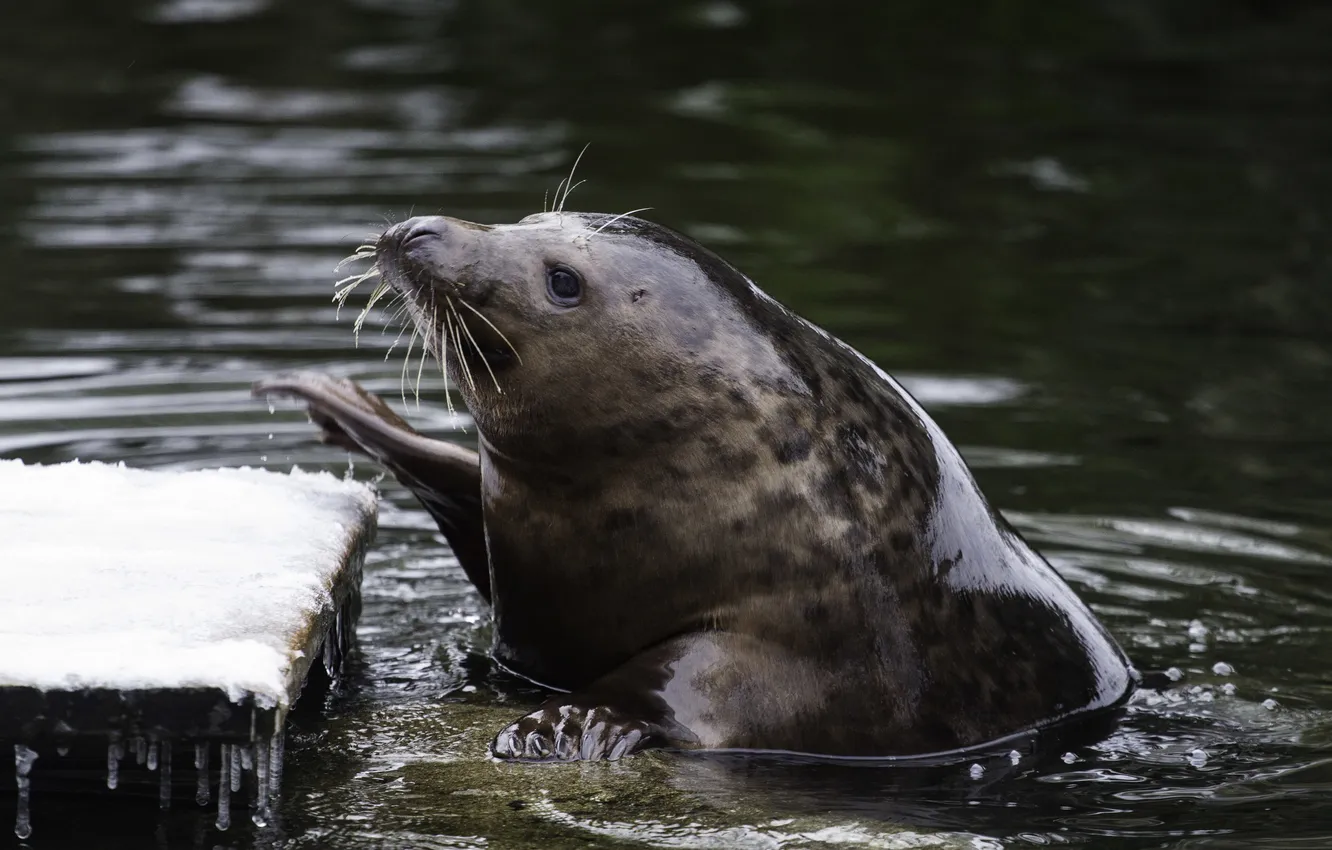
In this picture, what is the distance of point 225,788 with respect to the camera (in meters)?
4.53

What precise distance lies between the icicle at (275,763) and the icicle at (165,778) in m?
0.22

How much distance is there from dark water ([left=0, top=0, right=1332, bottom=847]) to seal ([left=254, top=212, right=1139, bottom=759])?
0.22 m

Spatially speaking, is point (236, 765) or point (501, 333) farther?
point (501, 333)

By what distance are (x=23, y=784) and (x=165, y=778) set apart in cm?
31

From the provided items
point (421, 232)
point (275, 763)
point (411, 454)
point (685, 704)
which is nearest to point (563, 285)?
point (421, 232)

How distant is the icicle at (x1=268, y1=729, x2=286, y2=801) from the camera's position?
15.2 ft

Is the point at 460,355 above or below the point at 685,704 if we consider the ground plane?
above

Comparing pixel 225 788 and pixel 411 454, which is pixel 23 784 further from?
pixel 411 454

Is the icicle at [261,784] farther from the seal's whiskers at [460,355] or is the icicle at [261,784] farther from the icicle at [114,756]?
the seal's whiskers at [460,355]

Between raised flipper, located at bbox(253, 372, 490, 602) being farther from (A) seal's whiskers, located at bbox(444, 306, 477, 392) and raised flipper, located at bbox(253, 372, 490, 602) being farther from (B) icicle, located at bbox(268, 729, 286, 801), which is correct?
(B) icicle, located at bbox(268, 729, 286, 801)

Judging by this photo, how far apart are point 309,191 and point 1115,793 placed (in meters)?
9.44

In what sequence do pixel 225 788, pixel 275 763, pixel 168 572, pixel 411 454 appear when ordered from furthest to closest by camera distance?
1. pixel 411 454
2. pixel 168 572
3. pixel 275 763
4. pixel 225 788

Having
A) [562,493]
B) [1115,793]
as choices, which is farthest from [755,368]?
[1115,793]

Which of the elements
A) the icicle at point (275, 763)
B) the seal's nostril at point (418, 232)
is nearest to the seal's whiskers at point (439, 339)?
the seal's nostril at point (418, 232)
